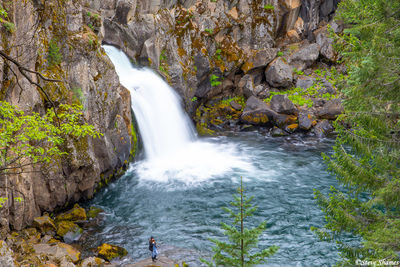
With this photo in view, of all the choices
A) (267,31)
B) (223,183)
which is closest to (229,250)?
(223,183)

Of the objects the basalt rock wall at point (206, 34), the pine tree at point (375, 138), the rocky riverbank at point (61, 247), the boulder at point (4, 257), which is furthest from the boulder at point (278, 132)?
the boulder at point (4, 257)

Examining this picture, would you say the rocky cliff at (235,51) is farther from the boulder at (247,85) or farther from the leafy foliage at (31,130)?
the leafy foliage at (31,130)

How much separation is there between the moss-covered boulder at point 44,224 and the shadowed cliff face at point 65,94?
39cm

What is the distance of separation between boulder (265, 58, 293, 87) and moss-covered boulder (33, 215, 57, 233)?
86.3 ft

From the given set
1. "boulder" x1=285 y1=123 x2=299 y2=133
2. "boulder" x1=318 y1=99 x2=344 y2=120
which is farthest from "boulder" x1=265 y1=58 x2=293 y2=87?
"boulder" x1=285 y1=123 x2=299 y2=133

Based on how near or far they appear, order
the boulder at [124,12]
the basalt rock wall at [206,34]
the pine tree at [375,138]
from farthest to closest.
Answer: the basalt rock wall at [206,34] → the boulder at [124,12] → the pine tree at [375,138]

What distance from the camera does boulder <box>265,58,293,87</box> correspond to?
31.4 meters

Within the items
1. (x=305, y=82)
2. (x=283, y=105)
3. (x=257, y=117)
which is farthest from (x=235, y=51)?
(x=305, y=82)

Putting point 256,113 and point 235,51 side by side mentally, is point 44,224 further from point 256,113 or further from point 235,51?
point 235,51

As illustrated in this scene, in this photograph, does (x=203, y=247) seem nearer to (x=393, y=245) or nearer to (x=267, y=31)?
(x=393, y=245)

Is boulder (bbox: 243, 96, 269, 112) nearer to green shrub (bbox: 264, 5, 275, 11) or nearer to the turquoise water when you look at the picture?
the turquoise water

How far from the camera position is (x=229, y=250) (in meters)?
6.12

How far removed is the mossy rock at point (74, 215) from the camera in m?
13.2

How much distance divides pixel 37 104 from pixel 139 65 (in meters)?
13.0
